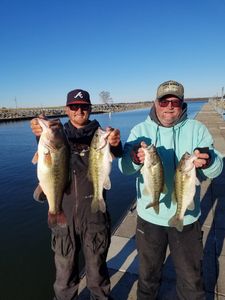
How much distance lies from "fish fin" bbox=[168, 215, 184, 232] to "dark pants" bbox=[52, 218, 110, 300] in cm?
80

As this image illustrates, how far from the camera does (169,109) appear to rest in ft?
9.26

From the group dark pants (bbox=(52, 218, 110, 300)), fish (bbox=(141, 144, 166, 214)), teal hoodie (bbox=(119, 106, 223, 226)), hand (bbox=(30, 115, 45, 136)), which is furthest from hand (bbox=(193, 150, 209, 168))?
hand (bbox=(30, 115, 45, 136))

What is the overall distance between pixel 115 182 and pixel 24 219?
4139 millimetres

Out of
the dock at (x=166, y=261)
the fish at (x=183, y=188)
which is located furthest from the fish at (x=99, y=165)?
the dock at (x=166, y=261)

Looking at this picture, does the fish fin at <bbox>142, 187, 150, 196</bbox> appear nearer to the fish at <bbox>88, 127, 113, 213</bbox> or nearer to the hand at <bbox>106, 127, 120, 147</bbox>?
the fish at <bbox>88, 127, 113, 213</bbox>

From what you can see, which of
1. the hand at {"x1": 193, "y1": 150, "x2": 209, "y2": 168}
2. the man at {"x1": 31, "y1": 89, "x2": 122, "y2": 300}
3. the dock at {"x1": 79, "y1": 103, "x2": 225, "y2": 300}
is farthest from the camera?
the dock at {"x1": 79, "y1": 103, "x2": 225, "y2": 300}

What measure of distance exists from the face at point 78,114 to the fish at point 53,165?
409mm

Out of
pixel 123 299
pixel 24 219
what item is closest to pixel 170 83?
pixel 123 299

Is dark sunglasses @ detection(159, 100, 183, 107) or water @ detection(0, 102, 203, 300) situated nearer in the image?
dark sunglasses @ detection(159, 100, 183, 107)

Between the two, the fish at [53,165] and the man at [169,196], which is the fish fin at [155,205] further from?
the fish at [53,165]

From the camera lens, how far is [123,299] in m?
3.39

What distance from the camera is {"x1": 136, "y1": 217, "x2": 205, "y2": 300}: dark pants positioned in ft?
9.05

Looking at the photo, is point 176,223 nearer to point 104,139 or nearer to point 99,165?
point 99,165

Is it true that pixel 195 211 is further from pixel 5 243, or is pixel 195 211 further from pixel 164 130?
pixel 5 243
